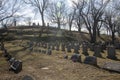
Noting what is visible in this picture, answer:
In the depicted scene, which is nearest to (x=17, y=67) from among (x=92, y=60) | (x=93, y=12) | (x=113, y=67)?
(x=92, y=60)

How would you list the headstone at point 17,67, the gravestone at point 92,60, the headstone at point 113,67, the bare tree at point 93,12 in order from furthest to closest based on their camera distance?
the bare tree at point 93,12 < the gravestone at point 92,60 < the headstone at point 17,67 < the headstone at point 113,67

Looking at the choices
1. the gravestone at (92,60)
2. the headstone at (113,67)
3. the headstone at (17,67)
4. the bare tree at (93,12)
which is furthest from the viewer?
the bare tree at (93,12)

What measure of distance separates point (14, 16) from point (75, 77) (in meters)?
28.9

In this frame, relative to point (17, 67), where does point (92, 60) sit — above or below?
above

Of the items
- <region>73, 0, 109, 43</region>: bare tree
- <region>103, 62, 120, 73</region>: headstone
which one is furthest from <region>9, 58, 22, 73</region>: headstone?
<region>73, 0, 109, 43</region>: bare tree

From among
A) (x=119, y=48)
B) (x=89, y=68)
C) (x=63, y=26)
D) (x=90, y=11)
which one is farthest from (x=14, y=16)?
(x=63, y=26)

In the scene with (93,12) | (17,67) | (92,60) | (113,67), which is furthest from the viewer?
(93,12)

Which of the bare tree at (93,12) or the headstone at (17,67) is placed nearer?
the headstone at (17,67)

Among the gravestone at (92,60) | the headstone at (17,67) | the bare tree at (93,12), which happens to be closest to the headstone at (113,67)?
the gravestone at (92,60)

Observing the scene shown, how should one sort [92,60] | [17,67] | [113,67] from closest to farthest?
[113,67] < [17,67] < [92,60]

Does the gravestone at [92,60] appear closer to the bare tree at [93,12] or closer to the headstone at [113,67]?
the headstone at [113,67]

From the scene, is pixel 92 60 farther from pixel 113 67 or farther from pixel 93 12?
pixel 93 12

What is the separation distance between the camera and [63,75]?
33.7 ft

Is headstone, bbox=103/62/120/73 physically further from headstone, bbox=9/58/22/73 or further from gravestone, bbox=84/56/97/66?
headstone, bbox=9/58/22/73
